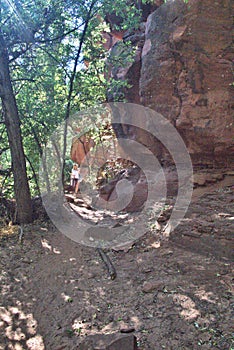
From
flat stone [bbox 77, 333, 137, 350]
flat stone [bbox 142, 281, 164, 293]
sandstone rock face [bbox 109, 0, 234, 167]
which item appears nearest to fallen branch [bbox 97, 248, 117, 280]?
flat stone [bbox 142, 281, 164, 293]

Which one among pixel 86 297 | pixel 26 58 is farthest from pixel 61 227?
pixel 26 58

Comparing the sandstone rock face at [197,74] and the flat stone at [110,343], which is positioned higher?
the sandstone rock face at [197,74]

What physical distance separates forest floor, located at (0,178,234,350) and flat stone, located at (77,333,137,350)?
503 mm

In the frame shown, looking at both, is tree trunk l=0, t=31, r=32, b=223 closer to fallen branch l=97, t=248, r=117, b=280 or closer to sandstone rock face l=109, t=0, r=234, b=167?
fallen branch l=97, t=248, r=117, b=280

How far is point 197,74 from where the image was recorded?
8.12 m

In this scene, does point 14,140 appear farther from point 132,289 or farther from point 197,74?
point 197,74

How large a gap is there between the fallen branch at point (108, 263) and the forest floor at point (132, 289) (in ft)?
0.29

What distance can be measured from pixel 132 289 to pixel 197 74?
252 inches

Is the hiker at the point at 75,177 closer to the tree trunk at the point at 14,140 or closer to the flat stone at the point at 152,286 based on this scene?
the tree trunk at the point at 14,140

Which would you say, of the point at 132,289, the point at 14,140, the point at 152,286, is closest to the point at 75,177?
the point at 14,140

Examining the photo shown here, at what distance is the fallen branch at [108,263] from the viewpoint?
4.86 metres

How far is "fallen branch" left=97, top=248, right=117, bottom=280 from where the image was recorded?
4863 mm

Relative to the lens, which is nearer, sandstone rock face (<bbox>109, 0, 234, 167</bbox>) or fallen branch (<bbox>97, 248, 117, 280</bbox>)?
fallen branch (<bbox>97, 248, 117, 280</bbox>)

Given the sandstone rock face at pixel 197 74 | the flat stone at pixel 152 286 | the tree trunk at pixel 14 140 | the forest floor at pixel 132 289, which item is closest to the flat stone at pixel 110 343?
Result: the forest floor at pixel 132 289
